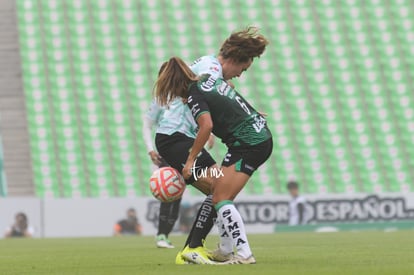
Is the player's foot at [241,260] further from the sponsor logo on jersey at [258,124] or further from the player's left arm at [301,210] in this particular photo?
the player's left arm at [301,210]

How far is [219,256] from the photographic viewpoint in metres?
8.44

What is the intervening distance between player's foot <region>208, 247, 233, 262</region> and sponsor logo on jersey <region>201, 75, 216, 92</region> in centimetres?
135

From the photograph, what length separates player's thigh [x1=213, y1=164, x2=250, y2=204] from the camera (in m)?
7.90

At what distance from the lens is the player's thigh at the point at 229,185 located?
25.9 feet

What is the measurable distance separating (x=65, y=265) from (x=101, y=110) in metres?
18.6

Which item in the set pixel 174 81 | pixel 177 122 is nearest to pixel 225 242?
pixel 174 81

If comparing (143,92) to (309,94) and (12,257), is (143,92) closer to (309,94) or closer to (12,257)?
(309,94)

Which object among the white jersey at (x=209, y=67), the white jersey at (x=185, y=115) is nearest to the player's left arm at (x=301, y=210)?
the white jersey at (x=185, y=115)

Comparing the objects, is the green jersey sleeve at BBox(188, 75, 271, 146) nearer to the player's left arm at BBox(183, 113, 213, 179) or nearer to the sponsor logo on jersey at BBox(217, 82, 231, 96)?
the sponsor logo on jersey at BBox(217, 82, 231, 96)

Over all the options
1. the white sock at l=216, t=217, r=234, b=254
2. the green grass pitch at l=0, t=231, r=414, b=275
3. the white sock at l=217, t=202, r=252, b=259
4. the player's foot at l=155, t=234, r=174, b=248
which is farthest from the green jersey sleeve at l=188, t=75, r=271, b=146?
the player's foot at l=155, t=234, r=174, b=248

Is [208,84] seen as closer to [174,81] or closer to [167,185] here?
[174,81]

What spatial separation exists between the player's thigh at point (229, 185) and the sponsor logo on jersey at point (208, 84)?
0.63 metres

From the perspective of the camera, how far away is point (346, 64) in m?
29.1

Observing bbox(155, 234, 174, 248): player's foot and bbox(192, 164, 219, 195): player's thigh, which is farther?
bbox(155, 234, 174, 248): player's foot
